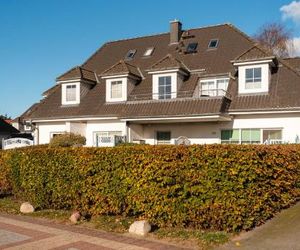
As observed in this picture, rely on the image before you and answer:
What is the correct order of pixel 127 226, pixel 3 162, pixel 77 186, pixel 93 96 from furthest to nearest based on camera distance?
pixel 93 96 → pixel 3 162 → pixel 77 186 → pixel 127 226

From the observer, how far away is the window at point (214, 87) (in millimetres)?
22328

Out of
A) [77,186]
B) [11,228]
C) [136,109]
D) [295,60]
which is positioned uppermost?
[295,60]

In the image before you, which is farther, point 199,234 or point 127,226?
point 127,226

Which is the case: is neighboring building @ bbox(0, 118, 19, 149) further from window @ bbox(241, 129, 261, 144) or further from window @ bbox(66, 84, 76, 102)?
window @ bbox(241, 129, 261, 144)

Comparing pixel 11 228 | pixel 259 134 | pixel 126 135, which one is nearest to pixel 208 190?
pixel 11 228

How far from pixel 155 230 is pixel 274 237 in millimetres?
2574

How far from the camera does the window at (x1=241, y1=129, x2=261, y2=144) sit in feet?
66.8

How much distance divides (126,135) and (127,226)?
14090 millimetres

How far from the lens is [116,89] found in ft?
83.0

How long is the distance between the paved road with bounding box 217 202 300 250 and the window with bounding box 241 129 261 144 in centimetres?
1183

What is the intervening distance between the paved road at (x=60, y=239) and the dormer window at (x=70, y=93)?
1809cm

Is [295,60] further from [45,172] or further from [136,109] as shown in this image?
[45,172]

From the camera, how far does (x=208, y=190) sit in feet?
26.1

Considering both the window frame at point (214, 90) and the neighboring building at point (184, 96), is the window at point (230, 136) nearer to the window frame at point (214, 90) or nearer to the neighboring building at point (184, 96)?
the neighboring building at point (184, 96)
